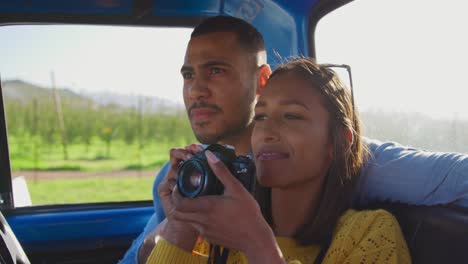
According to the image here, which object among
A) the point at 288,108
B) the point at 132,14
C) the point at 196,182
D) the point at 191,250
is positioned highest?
the point at 132,14

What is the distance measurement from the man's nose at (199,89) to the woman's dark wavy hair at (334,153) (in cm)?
46

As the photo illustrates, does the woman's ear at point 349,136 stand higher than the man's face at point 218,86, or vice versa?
the man's face at point 218,86

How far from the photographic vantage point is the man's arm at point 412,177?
4.58 feet

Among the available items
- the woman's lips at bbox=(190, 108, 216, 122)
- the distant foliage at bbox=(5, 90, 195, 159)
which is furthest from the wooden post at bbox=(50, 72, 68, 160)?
the woman's lips at bbox=(190, 108, 216, 122)

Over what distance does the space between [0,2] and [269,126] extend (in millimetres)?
1554

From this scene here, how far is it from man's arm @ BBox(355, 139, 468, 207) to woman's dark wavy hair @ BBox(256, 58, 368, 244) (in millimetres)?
90

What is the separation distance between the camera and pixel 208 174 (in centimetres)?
118

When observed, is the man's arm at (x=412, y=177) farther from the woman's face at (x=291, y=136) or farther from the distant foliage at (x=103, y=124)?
the distant foliage at (x=103, y=124)

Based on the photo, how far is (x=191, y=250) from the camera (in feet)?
4.77

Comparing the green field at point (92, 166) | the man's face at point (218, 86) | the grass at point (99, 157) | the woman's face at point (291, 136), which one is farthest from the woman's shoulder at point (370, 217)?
the grass at point (99, 157)

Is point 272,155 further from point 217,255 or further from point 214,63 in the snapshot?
point 214,63

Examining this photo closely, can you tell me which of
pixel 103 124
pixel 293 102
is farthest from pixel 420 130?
pixel 103 124

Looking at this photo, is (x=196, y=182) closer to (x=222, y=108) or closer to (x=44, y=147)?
(x=222, y=108)

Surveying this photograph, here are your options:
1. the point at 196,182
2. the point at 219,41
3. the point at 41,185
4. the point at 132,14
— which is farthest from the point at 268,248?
the point at 41,185
